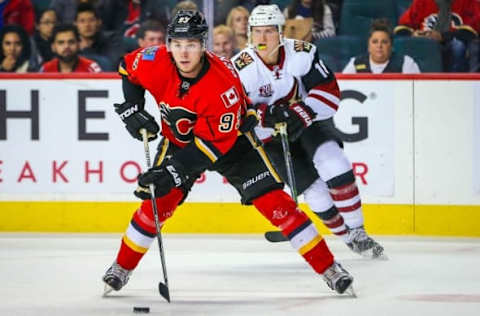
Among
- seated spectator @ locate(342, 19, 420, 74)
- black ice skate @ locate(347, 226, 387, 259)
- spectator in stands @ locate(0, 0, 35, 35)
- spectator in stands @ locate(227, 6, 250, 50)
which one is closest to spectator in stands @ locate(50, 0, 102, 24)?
spectator in stands @ locate(0, 0, 35, 35)

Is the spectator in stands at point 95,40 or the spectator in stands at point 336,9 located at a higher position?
the spectator in stands at point 336,9

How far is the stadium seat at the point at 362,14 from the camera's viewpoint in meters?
7.72

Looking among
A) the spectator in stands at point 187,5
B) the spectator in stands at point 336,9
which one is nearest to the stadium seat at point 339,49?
the spectator in stands at point 336,9

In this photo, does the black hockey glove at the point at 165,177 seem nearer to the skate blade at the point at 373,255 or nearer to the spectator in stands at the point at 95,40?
the skate blade at the point at 373,255

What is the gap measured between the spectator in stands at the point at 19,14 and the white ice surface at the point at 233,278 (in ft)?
5.43

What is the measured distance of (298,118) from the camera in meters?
5.88

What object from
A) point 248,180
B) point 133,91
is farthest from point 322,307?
point 133,91

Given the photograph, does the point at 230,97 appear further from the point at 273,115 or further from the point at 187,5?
the point at 187,5

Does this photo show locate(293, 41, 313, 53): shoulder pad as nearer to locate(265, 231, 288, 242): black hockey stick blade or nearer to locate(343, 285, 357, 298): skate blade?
locate(265, 231, 288, 242): black hockey stick blade

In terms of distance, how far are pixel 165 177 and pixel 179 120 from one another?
0.29 metres

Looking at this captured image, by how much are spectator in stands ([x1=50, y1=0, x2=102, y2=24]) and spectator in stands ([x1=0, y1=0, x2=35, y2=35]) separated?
0.50 feet

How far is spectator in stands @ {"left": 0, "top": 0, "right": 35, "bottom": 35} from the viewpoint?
26.8ft

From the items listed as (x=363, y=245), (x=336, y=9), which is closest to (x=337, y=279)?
(x=363, y=245)

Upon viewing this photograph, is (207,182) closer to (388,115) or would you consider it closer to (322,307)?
(388,115)
